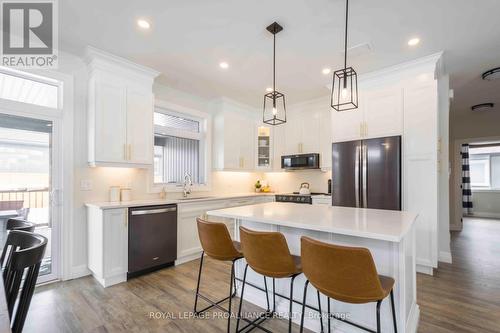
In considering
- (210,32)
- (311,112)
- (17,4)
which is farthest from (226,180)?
(17,4)

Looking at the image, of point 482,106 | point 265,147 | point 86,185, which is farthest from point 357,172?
point 482,106

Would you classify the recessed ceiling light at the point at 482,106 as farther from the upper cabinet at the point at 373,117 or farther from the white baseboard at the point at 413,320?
the white baseboard at the point at 413,320

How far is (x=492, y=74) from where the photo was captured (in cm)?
351

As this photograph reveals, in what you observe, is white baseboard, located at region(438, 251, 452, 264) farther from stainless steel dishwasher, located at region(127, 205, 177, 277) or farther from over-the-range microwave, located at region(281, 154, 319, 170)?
stainless steel dishwasher, located at region(127, 205, 177, 277)

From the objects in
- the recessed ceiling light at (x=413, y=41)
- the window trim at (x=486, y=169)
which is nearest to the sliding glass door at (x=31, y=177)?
the recessed ceiling light at (x=413, y=41)

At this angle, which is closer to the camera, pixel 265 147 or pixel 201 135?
pixel 201 135

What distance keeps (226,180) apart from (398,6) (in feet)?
12.7

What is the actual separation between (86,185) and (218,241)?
2219mm

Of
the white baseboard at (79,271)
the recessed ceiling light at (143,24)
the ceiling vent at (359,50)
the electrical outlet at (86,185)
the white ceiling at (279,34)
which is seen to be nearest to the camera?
the white ceiling at (279,34)

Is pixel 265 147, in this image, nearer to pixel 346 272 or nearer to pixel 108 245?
pixel 108 245

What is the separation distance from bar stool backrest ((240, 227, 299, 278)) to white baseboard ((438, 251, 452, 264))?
3293 millimetres

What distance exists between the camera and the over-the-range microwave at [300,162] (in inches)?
185

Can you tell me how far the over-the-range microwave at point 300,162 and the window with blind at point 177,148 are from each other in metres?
1.74

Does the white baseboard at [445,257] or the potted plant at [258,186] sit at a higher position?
the potted plant at [258,186]
